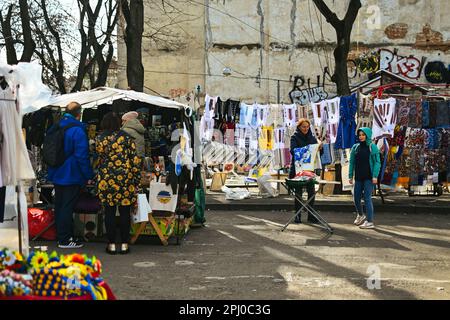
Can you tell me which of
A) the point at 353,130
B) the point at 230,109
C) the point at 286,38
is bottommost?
the point at 353,130

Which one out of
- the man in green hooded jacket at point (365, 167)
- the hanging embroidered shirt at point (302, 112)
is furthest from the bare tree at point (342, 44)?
the man in green hooded jacket at point (365, 167)

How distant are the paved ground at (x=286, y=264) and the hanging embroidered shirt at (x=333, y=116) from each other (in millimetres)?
2921

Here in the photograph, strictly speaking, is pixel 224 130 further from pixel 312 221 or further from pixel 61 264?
pixel 61 264

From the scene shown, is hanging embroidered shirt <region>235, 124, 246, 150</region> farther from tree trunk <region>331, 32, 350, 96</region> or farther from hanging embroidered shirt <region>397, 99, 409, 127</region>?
hanging embroidered shirt <region>397, 99, 409, 127</region>

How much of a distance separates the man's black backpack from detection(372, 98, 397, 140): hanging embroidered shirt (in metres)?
6.80

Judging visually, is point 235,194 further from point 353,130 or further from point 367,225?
point 367,225

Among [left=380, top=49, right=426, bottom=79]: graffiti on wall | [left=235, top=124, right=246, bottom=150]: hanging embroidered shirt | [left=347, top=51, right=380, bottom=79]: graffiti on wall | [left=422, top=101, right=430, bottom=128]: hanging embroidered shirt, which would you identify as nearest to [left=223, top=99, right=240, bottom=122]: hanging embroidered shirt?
[left=235, top=124, right=246, bottom=150]: hanging embroidered shirt

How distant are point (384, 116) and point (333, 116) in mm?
1069

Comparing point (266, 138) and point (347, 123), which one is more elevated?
point (347, 123)

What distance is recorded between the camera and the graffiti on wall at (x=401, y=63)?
26969 millimetres

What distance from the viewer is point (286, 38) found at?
27266mm

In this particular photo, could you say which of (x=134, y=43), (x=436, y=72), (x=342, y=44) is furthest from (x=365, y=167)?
(x=436, y=72)

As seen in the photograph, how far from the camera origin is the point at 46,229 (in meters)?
8.41

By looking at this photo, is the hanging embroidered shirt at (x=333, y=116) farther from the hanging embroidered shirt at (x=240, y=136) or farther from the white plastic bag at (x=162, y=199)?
the white plastic bag at (x=162, y=199)
